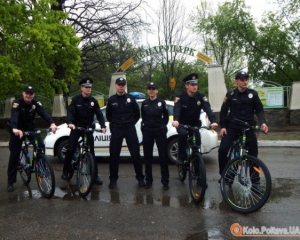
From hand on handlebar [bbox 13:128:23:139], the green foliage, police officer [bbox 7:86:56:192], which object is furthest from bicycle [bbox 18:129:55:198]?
the green foliage

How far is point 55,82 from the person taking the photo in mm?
16328

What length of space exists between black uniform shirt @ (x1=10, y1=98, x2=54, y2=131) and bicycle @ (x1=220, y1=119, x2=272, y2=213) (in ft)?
10.0

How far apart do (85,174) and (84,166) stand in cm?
14

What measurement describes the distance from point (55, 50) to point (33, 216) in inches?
444

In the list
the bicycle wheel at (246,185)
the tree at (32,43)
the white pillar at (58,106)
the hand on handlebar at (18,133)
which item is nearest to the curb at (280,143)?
the bicycle wheel at (246,185)

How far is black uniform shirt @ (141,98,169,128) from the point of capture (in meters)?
5.60

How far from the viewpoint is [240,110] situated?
16.8ft

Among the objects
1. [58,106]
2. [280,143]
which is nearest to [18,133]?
[280,143]

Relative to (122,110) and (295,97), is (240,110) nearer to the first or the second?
(122,110)

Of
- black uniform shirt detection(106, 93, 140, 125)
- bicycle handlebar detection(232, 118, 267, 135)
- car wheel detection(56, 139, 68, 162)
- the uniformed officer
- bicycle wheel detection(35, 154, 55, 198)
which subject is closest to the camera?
bicycle handlebar detection(232, 118, 267, 135)

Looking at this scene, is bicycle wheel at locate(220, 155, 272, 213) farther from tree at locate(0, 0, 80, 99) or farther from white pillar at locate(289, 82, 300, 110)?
white pillar at locate(289, 82, 300, 110)

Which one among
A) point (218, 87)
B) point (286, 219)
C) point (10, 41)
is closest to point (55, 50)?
point (10, 41)

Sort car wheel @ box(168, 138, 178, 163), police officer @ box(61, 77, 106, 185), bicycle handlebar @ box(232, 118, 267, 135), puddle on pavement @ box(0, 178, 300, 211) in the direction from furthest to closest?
1. car wheel @ box(168, 138, 178, 163)
2. police officer @ box(61, 77, 106, 185)
3. puddle on pavement @ box(0, 178, 300, 211)
4. bicycle handlebar @ box(232, 118, 267, 135)

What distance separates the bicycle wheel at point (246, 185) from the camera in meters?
4.27
